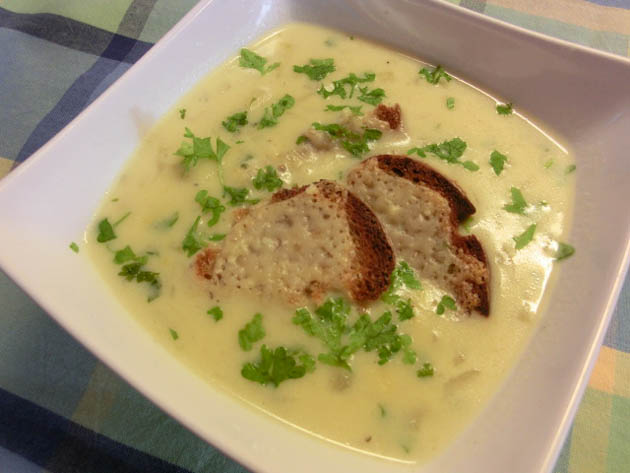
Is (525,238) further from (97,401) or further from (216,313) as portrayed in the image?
(97,401)

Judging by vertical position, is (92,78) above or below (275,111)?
below

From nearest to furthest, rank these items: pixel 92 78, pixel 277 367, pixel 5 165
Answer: pixel 277 367 → pixel 5 165 → pixel 92 78

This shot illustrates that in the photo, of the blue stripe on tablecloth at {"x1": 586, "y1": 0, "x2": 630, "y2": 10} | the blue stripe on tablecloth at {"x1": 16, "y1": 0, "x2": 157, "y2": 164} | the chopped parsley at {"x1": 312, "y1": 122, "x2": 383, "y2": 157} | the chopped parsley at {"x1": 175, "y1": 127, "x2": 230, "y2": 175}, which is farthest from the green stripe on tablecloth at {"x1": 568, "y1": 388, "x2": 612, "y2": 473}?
the blue stripe on tablecloth at {"x1": 16, "y1": 0, "x2": 157, "y2": 164}

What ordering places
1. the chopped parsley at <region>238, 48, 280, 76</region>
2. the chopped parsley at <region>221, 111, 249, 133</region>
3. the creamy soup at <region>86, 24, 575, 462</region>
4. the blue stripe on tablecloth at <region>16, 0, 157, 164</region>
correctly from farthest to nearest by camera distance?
the blue stripe on tablecloth at <region>16, 0, 157, 164</region>
the chopped parsley at <region>238, 48, 280, 76</region>
the chopped parsley at <region>221, 111, 249, 133</region>
the creamy soup at <region>86, 24, 575, 462</region>

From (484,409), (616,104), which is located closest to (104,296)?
(484,409)

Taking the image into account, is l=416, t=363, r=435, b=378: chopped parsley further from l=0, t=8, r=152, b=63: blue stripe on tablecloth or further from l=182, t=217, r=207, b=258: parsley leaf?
l=0, t=8, r=152, b=63: blue stripe on tablecloth

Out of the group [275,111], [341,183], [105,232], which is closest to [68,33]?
[275,111]
